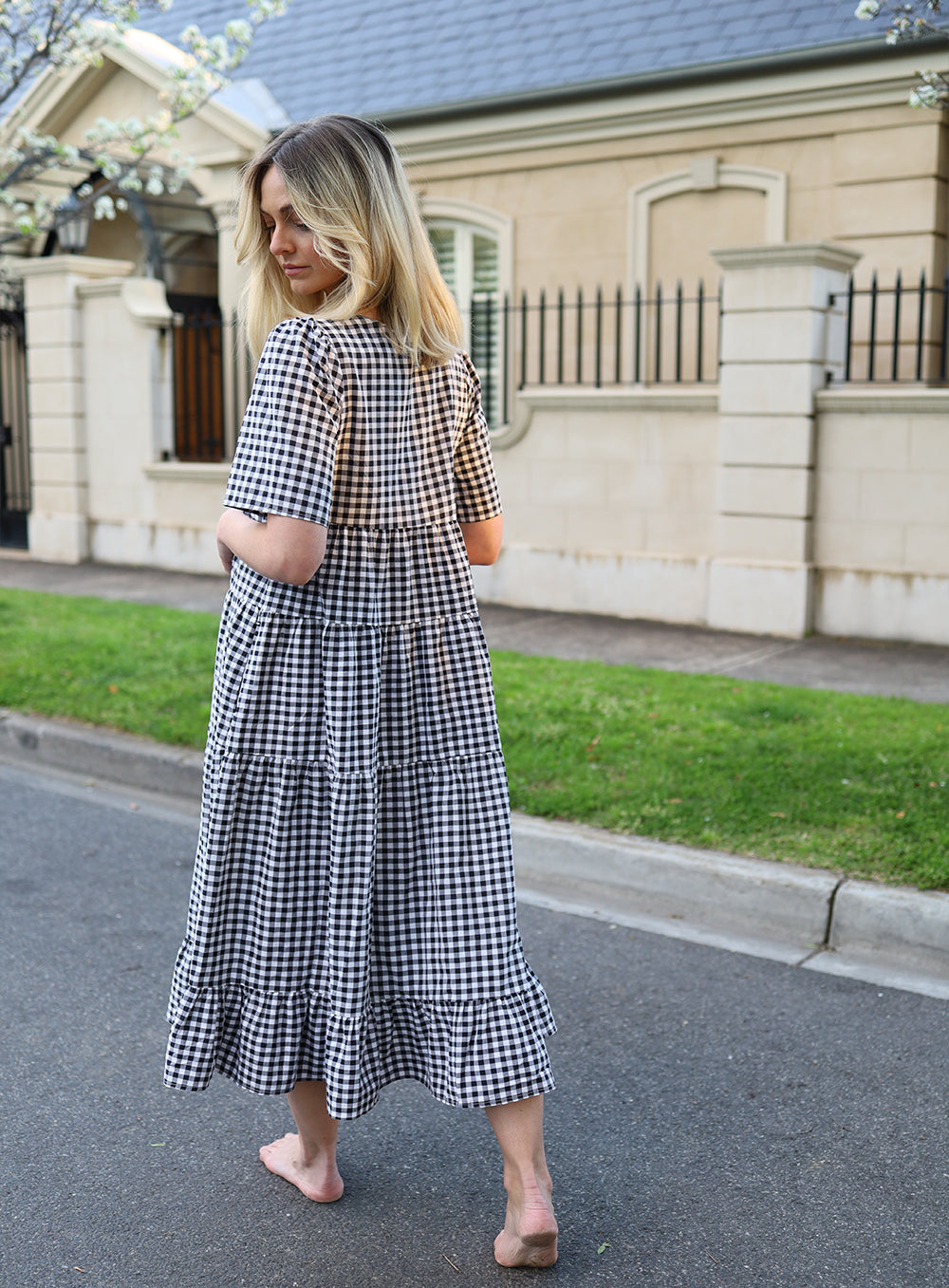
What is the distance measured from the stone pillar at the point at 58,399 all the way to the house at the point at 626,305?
0.10 feet

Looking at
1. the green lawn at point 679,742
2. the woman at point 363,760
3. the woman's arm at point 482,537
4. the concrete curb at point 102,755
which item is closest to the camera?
the woman at point 363,760

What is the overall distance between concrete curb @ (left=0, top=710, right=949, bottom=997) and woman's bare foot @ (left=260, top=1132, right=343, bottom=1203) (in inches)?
71.0

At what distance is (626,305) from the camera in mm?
11336

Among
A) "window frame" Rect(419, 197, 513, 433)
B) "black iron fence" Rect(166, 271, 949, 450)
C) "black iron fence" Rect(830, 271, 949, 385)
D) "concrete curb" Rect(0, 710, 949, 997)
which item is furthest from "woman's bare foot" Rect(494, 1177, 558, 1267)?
"window frame" Rect(419, 197, 513, 433)

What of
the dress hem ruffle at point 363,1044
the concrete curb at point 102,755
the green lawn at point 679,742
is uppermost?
the dress hem ruffle at point 363,1044

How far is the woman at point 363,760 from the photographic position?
8.10 ft

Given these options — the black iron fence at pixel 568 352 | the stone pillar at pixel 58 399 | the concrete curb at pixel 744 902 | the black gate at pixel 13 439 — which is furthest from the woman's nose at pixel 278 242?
the black gate at pixel 13 439

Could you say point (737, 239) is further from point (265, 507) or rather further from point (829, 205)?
A: point (265, 507)

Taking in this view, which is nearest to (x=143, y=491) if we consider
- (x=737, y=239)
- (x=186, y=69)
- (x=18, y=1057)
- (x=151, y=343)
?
(x=151, y=343)

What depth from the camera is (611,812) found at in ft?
16.8

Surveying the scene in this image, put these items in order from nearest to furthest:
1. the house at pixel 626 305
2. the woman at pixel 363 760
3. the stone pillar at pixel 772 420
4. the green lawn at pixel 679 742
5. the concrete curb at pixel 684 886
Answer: the woman at pixel 363 760, the concrete curb at pixel 684 886, the green lawn at pixel 679 742, the stone pillar at pixel 772 420, the house at pixel 626 305

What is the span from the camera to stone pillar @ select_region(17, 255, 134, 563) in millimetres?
13070

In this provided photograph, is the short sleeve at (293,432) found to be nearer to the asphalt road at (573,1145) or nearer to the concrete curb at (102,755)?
the asphalt road at (573,1145)

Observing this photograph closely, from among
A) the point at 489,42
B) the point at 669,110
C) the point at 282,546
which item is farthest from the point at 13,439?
the point at 282,546
